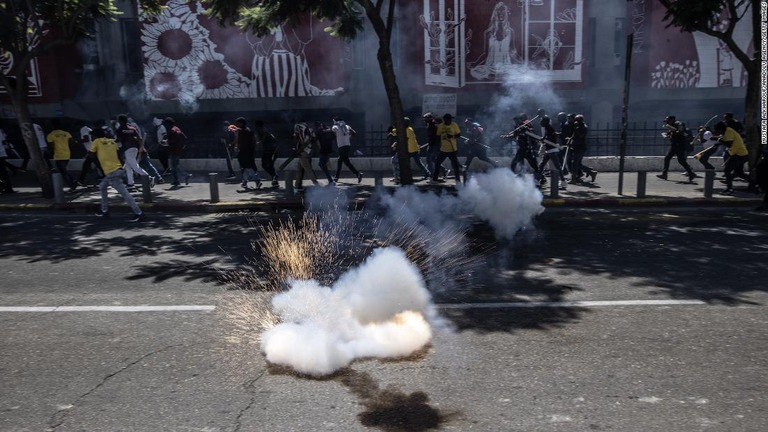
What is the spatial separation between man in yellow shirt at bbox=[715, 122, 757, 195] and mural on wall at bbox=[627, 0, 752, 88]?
8355mm

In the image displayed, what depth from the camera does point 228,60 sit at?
20047mm

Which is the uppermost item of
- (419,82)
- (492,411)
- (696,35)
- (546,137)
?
(696,35)

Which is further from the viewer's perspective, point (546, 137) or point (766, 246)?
point (546, 137)

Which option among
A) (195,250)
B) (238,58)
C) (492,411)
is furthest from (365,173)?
(492,411)

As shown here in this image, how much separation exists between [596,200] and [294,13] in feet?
22.7

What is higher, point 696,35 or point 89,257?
point 696,35

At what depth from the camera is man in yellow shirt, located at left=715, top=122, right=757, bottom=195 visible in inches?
485

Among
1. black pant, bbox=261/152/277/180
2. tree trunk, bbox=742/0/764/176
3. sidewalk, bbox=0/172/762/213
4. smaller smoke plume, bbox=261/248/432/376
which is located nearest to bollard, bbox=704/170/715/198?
sidewalk, bbox=0/172/762/213

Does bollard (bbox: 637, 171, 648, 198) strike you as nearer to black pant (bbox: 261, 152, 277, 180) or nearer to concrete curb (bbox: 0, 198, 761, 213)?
concrete curb (bbox: 0, 198, 761, 213)

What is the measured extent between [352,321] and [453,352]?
0.81m

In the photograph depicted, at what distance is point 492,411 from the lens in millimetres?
3855

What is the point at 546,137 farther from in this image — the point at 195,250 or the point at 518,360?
the point at 518,360

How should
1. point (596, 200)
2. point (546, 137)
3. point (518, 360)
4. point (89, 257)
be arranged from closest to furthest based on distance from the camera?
point (518, 360) → point (89, 257) → point (596, 200) → point (546, 137)

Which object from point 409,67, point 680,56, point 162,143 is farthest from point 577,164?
point 162,143
